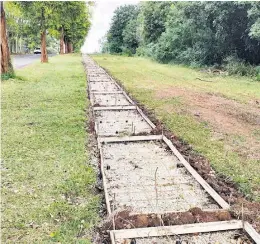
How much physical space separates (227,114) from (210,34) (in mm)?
12856

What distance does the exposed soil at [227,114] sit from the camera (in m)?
6.34

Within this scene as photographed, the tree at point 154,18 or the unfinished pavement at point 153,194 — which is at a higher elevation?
the tree at point 154,18

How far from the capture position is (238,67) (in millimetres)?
17953

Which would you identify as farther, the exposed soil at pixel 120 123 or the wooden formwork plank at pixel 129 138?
the exposed soil at pixel 120 123

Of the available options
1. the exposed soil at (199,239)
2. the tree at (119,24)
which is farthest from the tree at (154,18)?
the exposed soil at (199,239)

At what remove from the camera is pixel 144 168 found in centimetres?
504

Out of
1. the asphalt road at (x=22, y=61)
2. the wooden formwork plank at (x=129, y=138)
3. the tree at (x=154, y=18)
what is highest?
the tree at (x=154, y=18)

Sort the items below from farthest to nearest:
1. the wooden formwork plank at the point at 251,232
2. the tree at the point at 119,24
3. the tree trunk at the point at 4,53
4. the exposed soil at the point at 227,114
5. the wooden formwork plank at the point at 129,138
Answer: the tree at the point at 119,24 → the tree trunk at the point at 4,53 → the exposed soil at the point at 227,114 → the wooden formwork plank at the point at 129,138 → the wooden formwork plank at the point at 251,232

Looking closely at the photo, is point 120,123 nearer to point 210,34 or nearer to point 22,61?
point 210,34

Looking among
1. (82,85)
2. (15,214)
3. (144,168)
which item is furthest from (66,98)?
(15,214)

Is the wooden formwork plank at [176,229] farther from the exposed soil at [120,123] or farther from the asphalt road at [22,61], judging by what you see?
the asphalt road at [22,61]

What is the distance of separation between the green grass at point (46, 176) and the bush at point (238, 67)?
1110cm

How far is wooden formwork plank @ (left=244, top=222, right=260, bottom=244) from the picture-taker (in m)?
3.32

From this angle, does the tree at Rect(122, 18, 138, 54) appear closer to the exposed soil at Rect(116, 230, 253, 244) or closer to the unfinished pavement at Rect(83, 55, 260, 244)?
the unfinished pavement at Rect(83, 55, 260, 244)
